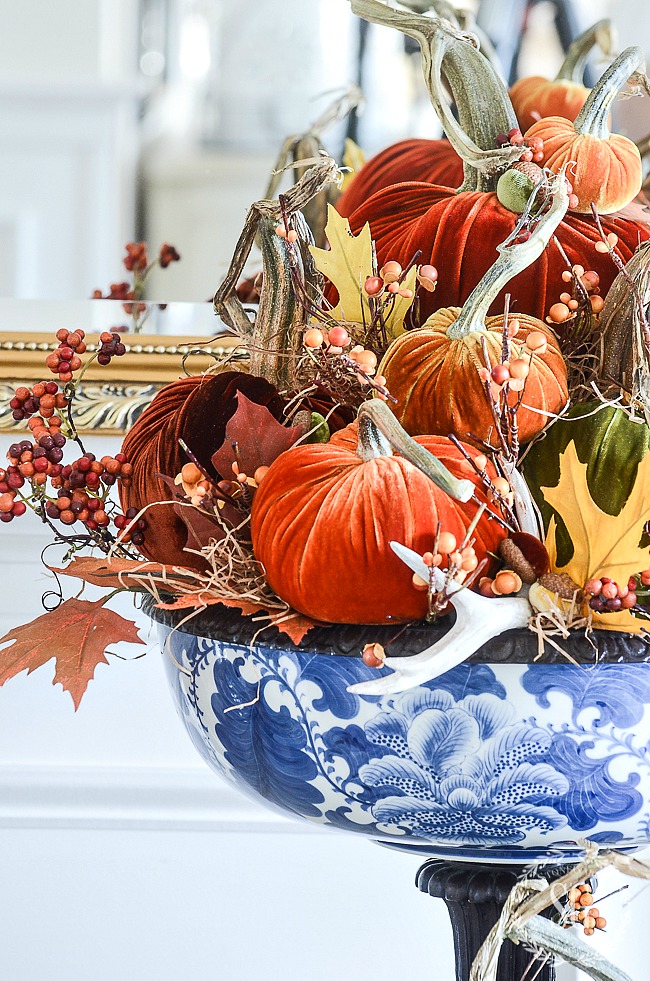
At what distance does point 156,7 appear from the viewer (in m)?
0.61

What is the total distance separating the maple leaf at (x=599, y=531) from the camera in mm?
251

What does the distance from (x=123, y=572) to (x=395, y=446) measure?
0.10 m

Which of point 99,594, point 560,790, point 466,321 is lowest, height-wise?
point 99,594

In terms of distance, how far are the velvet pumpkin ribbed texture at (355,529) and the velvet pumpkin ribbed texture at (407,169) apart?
8.0 inches

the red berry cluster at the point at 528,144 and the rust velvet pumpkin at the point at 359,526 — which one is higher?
the red berry cluster at the point at 528,144

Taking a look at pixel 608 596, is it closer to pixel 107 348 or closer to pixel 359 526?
pixel 359 526

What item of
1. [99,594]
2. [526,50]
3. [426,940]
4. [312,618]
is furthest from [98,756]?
[526,50]

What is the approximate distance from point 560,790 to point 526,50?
514mm

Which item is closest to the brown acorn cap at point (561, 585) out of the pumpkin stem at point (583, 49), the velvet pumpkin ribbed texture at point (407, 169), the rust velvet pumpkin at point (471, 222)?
the rust velvet pumpkin at point (471, 222)

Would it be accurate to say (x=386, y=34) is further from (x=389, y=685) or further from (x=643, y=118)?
(x=389, y=685)

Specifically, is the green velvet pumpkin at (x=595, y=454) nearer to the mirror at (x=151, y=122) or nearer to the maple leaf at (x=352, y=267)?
the maple leaf at (x=352, y=267)

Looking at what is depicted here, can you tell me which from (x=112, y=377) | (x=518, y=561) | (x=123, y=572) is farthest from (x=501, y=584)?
(x=112, y=377)

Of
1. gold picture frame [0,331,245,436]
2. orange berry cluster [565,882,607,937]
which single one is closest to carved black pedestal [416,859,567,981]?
orange berry cluster [565,882,607,937]

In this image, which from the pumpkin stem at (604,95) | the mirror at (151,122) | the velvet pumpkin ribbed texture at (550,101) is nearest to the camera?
the pumpkin stem at (604,95)
